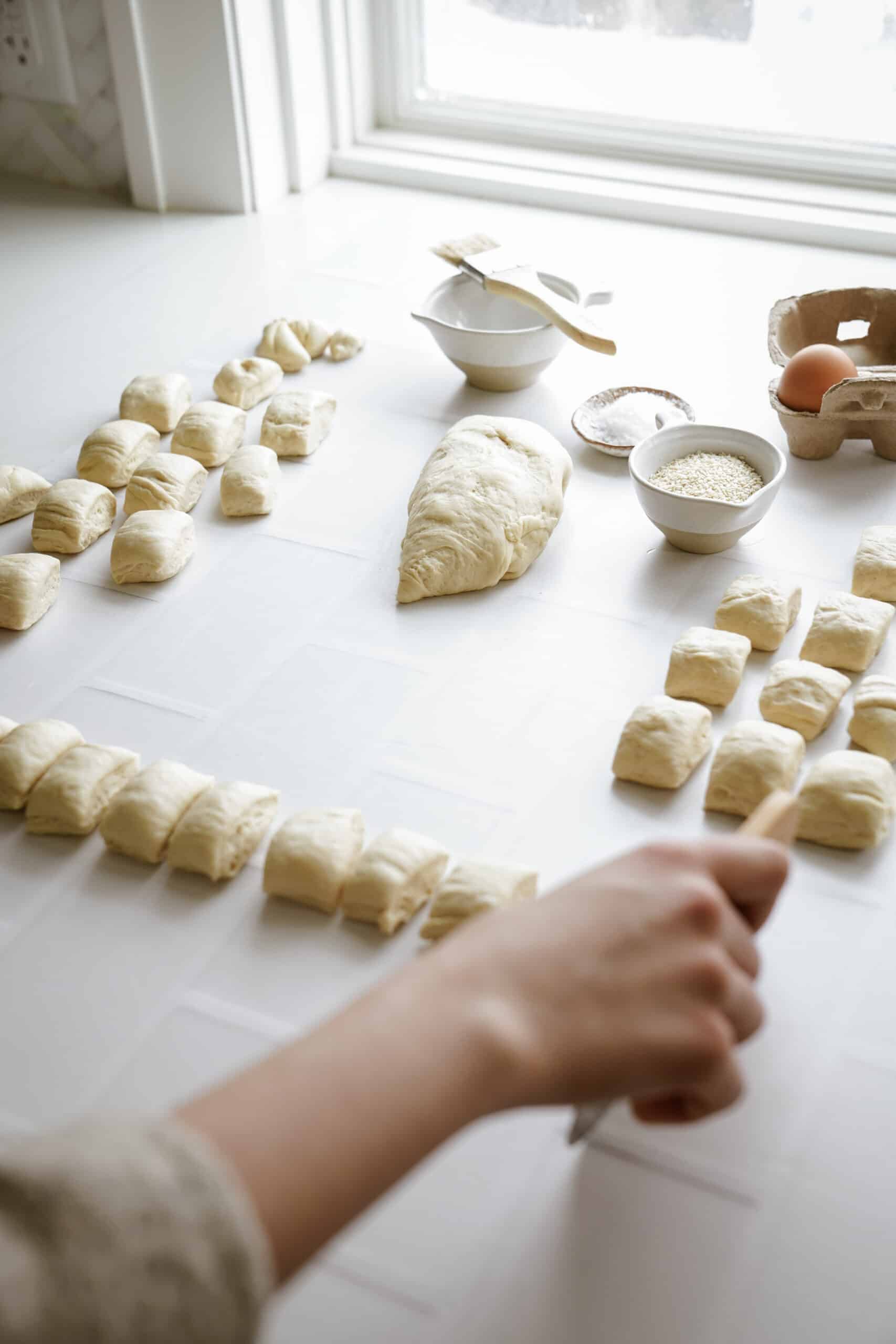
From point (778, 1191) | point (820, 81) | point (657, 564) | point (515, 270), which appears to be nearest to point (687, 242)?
point (820, 81)

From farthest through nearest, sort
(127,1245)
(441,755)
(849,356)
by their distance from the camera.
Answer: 1. (849,356)
2. (441,755)
3. (127,1245)

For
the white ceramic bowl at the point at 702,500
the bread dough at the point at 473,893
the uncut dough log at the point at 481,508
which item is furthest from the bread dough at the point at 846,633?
the bread dough at the point at 473,893

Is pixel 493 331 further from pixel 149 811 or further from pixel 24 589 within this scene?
pixel 149 811

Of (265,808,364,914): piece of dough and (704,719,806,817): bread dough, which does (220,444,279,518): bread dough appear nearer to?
(265,808,364,914): piece of dough

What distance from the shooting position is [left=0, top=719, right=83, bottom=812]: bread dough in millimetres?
1299

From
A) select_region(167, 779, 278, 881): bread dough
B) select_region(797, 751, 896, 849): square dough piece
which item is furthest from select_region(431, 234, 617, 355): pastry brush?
select_region(167, 779, 278, 881): bread dough

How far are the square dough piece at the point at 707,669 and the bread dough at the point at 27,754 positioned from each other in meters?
0.66

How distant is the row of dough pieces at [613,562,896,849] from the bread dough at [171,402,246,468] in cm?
78

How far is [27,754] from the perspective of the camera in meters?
1.31

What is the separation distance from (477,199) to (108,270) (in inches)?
31.4

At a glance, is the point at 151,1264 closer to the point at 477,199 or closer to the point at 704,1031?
the point at 704,1031

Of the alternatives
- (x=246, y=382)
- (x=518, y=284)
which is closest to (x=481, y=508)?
(x=518, y=284)

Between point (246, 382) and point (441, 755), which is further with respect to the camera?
point (246, 382)

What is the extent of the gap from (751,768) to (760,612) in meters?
0.29
